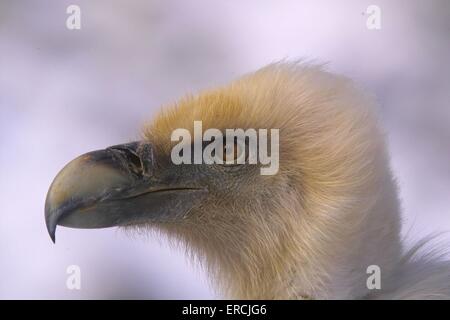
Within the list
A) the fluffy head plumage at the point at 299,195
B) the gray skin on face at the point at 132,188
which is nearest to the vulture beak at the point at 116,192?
the gray skin on face at the point at 132,188

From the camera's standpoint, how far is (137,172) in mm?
3049

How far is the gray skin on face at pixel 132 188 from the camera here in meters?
2.89

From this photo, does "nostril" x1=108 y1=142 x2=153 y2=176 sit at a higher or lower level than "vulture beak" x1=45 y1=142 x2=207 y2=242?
higher

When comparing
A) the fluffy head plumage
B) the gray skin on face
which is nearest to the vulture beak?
the gray skin on face

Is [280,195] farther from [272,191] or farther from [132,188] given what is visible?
[132,188]

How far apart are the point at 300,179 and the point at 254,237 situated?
0.34 m

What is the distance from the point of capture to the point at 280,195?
3096 mm

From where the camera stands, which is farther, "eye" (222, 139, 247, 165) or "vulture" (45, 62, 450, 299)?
"eye" (222, 139, 247, 165)

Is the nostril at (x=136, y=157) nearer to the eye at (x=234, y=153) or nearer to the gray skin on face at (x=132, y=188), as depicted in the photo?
the gray skin on face at (x=132, y=188)

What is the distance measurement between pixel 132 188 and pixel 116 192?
77 millimetres

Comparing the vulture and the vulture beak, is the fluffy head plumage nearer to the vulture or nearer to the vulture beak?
the vulture

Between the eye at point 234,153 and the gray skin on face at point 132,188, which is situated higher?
the eye at point 234,153

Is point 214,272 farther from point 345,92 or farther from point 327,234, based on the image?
point 345,92

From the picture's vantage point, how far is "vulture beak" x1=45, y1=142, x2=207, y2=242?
2.88m
